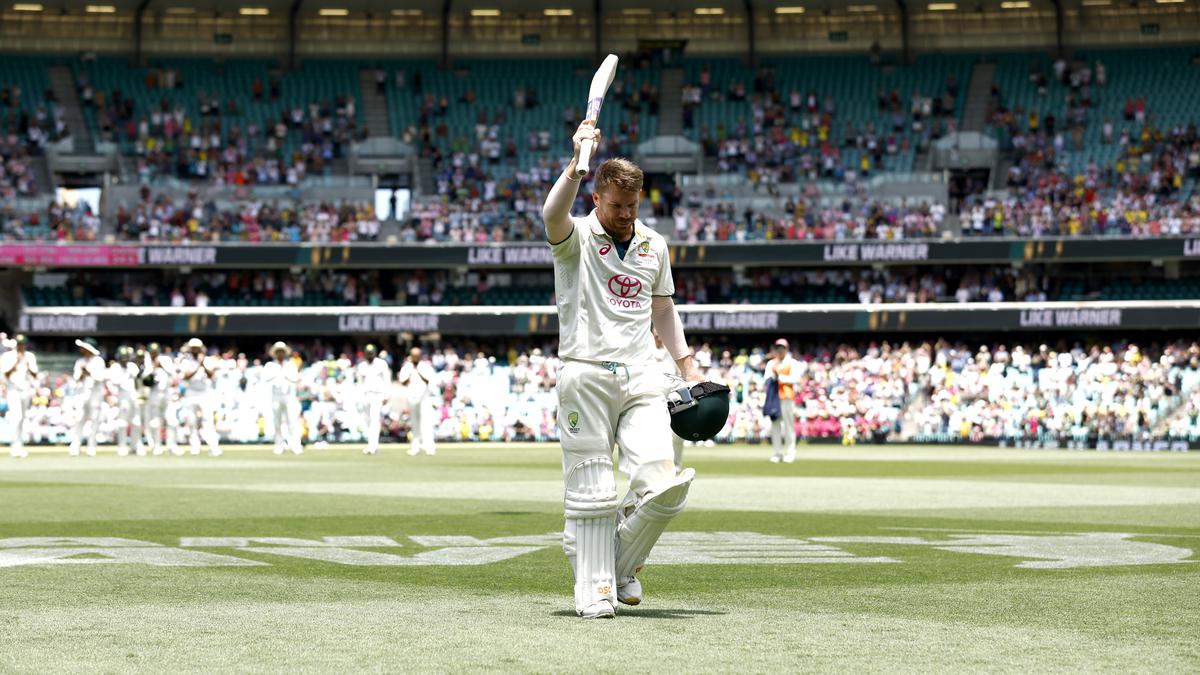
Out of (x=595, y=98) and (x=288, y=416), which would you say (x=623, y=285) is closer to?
(x=595, y=98)

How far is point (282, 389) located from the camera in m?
33.5

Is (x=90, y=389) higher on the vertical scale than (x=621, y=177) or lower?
lower

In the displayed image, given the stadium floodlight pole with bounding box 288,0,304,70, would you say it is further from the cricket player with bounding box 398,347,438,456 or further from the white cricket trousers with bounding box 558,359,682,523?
the white cricket trousers with bounding box 558,359,682,523

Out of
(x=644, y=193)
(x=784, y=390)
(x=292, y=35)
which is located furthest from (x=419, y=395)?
(x=292, y=35)

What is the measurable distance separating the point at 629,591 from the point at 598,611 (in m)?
0.44

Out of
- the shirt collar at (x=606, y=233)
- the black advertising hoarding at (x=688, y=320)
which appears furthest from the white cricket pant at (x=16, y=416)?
the shirt collar at (x=606, y=233)

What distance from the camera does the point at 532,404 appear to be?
1821 inches

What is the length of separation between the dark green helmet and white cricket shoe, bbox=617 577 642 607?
2.60ft

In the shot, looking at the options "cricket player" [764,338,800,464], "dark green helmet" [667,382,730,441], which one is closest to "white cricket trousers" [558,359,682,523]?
"dark green helmet" [667,382,730,441]

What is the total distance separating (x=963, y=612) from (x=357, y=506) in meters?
9.80

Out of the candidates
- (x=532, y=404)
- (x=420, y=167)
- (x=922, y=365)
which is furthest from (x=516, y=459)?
(x=420, y=167)

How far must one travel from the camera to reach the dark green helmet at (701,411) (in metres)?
8.02

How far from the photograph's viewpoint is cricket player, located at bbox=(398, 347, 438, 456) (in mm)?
33094

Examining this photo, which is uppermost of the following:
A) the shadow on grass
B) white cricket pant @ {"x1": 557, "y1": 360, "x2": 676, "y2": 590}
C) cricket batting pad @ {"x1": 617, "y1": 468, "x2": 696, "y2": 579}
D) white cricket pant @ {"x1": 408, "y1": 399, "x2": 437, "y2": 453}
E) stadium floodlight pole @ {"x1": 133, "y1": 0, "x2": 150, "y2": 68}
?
stadium floodlight pole @ {"x1": 133, "y1": 0, "x2": 150, "y2": 68}
